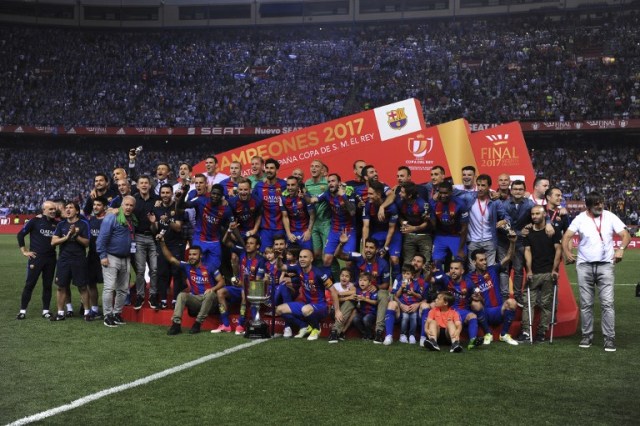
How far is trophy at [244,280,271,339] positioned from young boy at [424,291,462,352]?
7.14ft

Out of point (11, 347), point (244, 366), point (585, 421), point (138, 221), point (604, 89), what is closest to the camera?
point (585, 421)

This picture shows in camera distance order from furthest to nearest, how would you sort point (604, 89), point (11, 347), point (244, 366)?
point (604, 89)
point (11, 347)
point (244, 366)

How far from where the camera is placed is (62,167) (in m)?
47.5

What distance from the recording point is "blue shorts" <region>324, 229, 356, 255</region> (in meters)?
10.2

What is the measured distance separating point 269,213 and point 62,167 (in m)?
40.5

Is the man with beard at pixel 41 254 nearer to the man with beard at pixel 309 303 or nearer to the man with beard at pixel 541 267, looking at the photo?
the man with beard at pixel 309 303

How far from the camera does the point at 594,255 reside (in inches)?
355

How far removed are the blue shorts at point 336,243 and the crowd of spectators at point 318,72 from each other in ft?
106

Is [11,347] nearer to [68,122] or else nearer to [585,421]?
[585,421]

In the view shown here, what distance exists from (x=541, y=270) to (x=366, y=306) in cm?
237

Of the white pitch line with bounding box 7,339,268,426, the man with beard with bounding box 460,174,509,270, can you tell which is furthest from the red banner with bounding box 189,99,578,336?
the white pitch line with bounding box 7,339,268,426

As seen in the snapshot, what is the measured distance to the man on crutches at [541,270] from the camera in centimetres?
940

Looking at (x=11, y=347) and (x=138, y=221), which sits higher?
(x=138, y=221)

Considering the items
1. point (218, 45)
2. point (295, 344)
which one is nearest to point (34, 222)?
point (295, 344)
